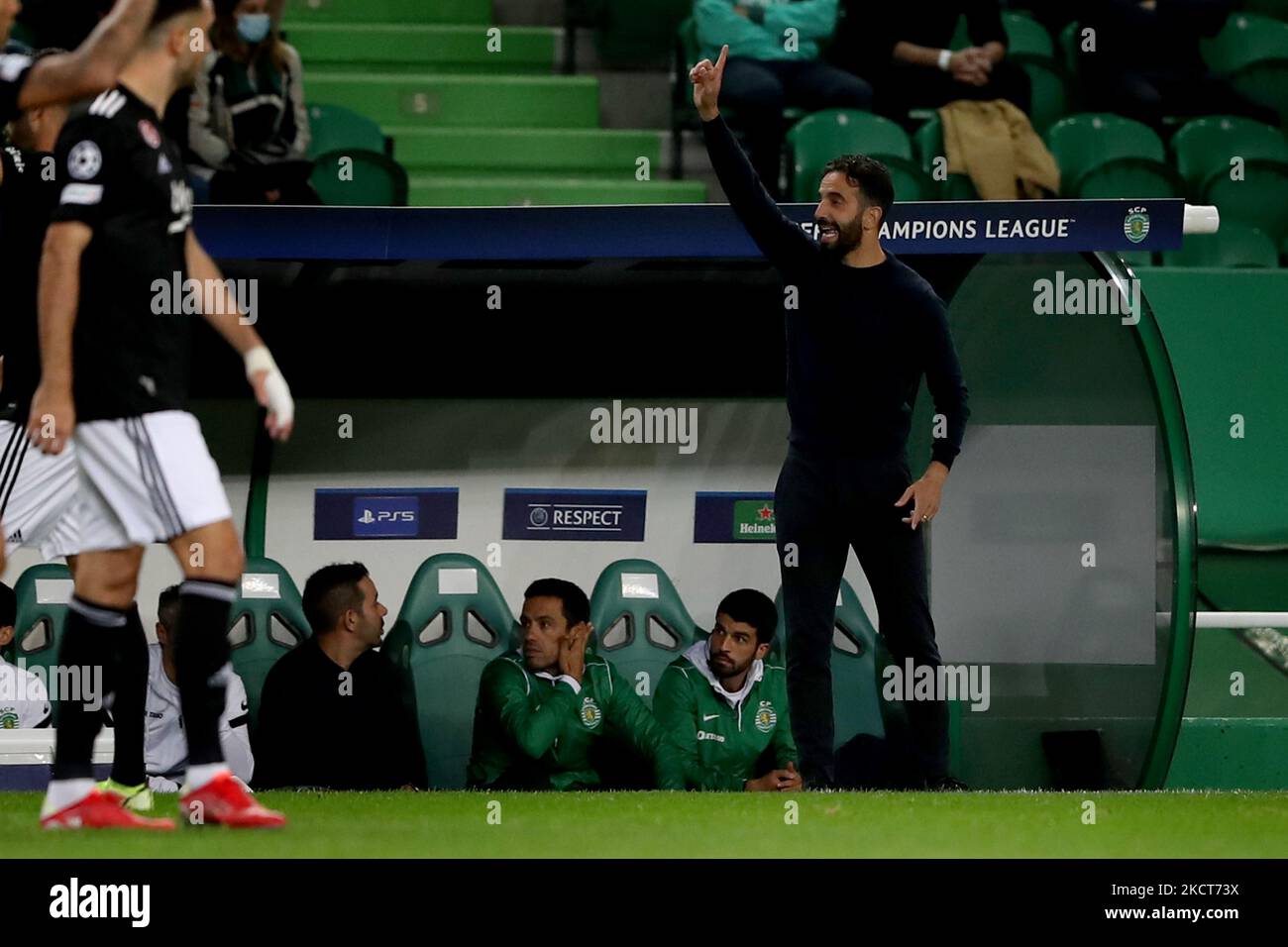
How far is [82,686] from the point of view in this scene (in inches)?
161

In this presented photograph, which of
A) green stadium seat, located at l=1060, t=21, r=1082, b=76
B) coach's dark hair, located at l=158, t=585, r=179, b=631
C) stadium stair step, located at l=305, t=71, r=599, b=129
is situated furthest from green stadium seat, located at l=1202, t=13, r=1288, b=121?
coach's dark hair, located at l=158, t=585, r=179, b=631

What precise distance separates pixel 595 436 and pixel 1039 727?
173cm

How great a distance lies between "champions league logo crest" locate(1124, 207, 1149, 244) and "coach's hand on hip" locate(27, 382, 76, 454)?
126 inches

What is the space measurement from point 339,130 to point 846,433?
3848 millimetres

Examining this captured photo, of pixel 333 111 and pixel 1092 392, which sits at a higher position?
pixel 333 111

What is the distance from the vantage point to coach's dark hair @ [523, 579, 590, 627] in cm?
638

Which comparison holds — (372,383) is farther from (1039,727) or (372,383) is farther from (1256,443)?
(1256,443)

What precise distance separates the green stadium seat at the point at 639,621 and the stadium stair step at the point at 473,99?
336 cm

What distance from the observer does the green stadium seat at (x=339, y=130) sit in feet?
28.1

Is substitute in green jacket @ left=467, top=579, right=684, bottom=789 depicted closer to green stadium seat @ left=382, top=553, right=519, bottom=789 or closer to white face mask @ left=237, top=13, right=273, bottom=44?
green stadium seat @ left=382, top=553, right=519, bottom=789

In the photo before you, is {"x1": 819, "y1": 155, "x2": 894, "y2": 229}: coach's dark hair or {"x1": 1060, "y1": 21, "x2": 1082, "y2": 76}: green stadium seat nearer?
{"x1": 819, "y1": 155, "x2": 894, "y2": 229}: coach's dark hair

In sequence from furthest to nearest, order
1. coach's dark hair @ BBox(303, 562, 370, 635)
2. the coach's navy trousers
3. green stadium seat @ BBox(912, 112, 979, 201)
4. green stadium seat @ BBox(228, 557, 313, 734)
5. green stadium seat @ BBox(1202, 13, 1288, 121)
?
green stadium seat @ BBox(1202, 13, 1288, 121) → green stadium seat @ BBox(912, 112, 979, 201) → green stadium seat @ BBox(228, 557, 313, 734) → coach's dark hair @ BBox(303, 562, 370, 635) → the coach's navy trousers
